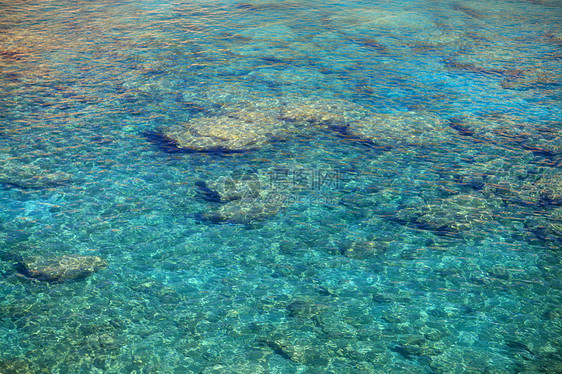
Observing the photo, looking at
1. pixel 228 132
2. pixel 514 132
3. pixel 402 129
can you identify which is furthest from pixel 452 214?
pixel 228 132

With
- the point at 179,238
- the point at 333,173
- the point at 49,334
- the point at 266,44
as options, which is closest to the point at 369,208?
the point at 333,173

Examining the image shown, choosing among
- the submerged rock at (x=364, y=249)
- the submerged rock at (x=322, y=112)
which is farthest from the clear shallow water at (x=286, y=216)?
the submerged rock at (x=322, y=112)

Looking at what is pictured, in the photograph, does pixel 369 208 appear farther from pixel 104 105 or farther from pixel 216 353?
pixel 104 105

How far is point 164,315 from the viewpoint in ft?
13.4

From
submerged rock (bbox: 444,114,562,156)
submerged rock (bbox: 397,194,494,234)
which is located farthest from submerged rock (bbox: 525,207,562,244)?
submerged rock (bbox: 444,114,562,156)

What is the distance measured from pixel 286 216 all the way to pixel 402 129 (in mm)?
2892

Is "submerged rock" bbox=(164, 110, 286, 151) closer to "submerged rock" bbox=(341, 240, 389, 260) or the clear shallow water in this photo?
the clear shallow water

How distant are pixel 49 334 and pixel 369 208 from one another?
12.1ft

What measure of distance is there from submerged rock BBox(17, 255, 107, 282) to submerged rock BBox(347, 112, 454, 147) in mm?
4305

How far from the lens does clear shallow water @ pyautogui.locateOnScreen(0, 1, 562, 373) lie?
3840mm

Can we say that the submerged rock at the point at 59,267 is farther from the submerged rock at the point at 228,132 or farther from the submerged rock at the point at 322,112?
the submerged rock at the point at 322,112

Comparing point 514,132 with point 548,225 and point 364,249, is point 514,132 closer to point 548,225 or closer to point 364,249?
point 548,225

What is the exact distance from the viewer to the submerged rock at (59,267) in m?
4.43

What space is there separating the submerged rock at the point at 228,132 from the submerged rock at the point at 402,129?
1354 millimetres
